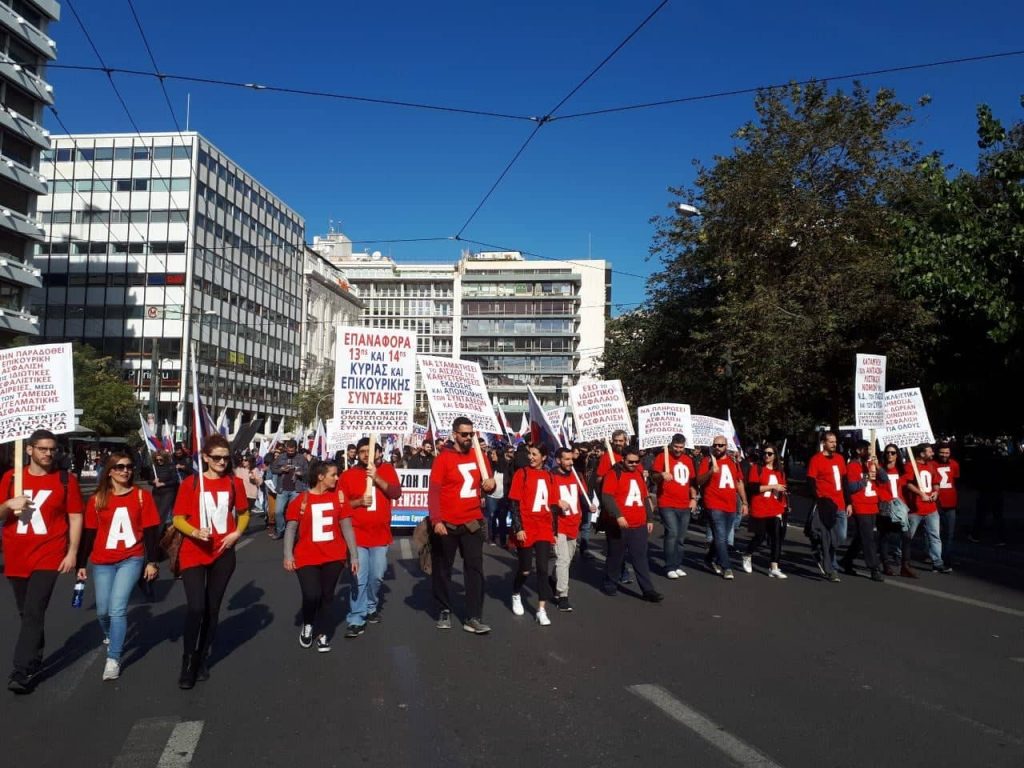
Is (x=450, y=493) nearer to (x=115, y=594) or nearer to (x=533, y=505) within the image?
(x=533, y=505)

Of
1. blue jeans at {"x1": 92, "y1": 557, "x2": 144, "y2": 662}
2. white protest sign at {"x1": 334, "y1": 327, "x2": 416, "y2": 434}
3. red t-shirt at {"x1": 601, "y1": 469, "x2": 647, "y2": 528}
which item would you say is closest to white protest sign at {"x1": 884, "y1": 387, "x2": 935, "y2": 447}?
red t-shirt at {"x1": 601, "y1": 469, "x2": 647, "y2": 528}

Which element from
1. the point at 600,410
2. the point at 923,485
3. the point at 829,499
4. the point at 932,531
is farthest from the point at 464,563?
the point at 923,485

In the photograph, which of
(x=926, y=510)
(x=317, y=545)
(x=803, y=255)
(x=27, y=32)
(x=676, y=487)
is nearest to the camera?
(x=317, y=545)

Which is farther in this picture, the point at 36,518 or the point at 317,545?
the point at 317,545

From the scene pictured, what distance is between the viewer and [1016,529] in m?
18.5

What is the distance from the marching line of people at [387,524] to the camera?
6469 mm

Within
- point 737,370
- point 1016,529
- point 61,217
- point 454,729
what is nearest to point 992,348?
point 1016,529

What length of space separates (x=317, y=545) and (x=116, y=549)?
1.48m

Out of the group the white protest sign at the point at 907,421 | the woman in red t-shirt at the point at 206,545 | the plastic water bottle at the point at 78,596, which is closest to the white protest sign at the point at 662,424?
the white protest sign at the point at 907,421

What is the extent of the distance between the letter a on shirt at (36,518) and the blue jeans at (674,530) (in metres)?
7.24

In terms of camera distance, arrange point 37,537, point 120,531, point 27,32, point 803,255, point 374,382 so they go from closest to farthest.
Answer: point 37,537, point 120,531, point 374,382, point 803,255, point 27,32

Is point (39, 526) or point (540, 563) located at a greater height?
point (39, 526)

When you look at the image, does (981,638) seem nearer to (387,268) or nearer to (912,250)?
(912,250)

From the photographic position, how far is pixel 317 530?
7371 millimetres
